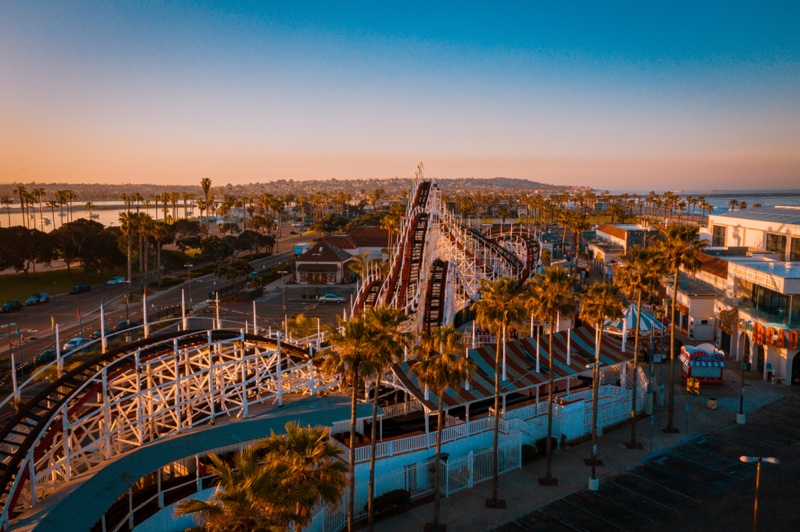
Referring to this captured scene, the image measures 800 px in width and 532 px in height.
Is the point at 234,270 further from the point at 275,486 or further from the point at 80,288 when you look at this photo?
the point at 275,486

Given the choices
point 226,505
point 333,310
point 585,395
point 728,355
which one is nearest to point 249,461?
point 226,505

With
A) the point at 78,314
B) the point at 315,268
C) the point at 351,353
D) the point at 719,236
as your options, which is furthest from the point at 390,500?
the point at 719,236

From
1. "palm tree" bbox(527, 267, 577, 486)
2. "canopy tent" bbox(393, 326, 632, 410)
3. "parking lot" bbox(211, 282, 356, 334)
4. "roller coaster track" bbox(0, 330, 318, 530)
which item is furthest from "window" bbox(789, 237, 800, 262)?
"roller coaster track" bbox(0, 330, 318, 530)

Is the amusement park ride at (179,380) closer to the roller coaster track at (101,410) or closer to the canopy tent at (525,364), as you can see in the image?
the roller coaster track at (101,410)

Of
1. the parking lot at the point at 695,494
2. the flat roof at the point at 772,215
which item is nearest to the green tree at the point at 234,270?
the parking lot at the point at 695,494

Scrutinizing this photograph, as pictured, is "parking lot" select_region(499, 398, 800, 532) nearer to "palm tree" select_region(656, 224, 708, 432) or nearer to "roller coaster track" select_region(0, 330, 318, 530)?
"palm tree" select_region(656, 224, 708, 432)
